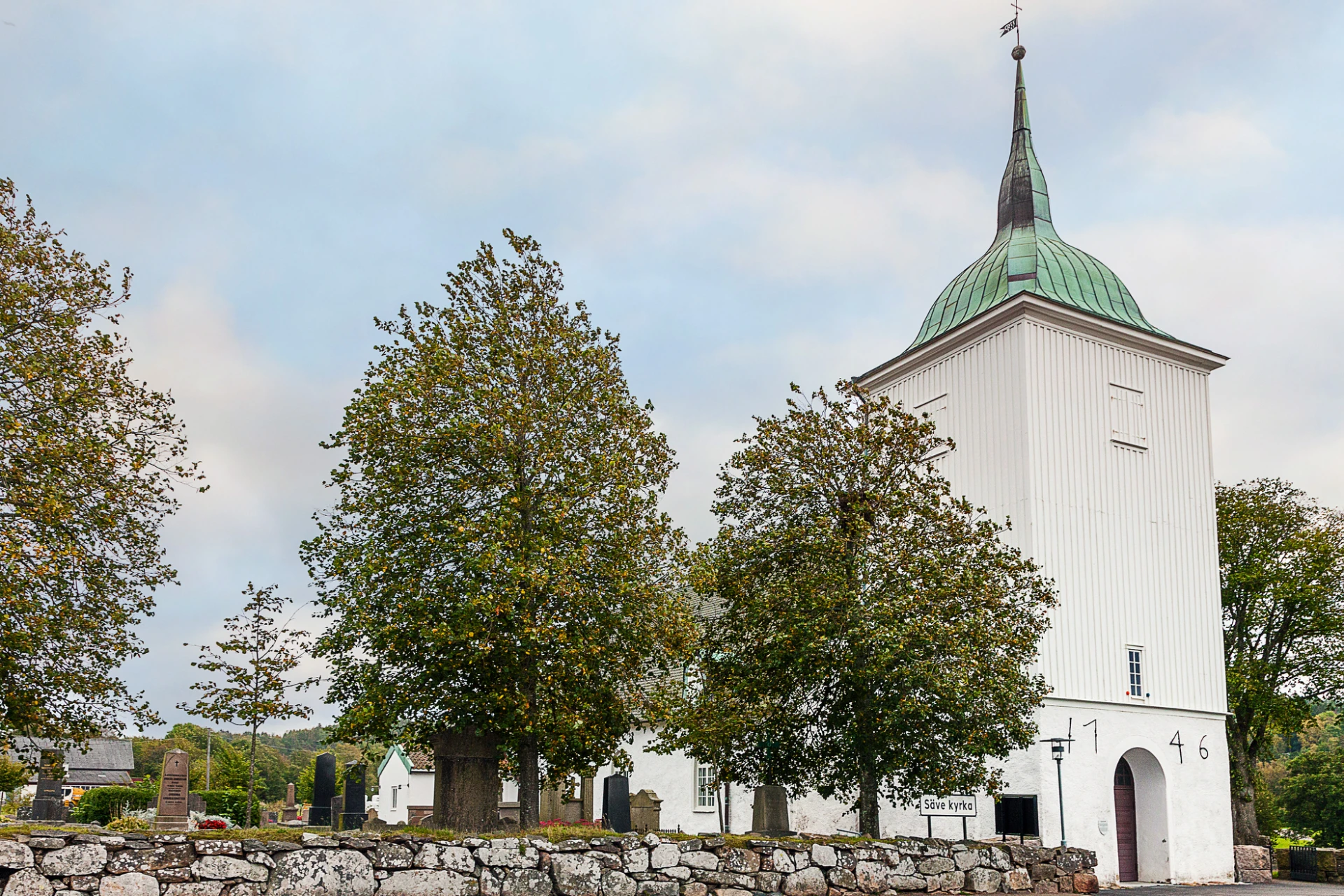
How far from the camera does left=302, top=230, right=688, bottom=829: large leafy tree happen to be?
15195 mm

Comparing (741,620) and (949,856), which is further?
(741,620)

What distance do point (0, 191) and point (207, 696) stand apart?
791 centimetres

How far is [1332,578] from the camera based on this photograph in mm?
30375

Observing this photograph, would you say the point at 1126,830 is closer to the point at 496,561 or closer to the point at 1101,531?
the point at 1101,531

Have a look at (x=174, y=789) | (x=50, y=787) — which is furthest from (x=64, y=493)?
(x=50, y=787)

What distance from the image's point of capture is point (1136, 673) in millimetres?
24188

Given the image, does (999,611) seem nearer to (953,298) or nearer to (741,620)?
(741,620)

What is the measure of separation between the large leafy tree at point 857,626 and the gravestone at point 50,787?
338 inches

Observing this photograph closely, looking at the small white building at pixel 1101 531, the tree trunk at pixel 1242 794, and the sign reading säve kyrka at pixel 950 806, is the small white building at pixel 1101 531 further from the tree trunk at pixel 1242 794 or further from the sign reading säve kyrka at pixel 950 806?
the tree trunk at pixel 1242 794

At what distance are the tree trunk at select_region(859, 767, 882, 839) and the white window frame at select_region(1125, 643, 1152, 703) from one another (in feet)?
27.9

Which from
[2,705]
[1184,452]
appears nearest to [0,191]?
[2,705]

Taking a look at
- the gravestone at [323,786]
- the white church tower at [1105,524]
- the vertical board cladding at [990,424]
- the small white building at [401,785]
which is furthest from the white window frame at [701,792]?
the small white building at [401,785]

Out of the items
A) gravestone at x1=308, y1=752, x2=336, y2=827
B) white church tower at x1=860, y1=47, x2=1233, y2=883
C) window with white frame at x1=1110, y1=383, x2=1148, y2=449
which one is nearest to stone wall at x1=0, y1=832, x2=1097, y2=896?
gravestone at x1=308, y1=752, x2=336, y2=827

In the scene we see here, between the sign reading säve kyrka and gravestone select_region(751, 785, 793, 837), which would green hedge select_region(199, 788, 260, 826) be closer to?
gravestone select_region(751, 785, 793, 837)
